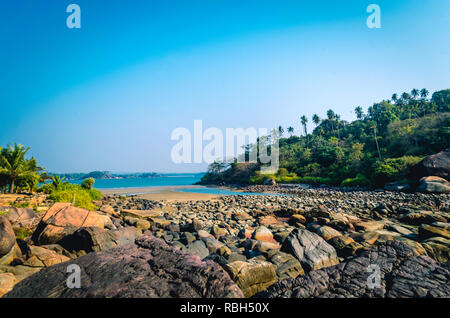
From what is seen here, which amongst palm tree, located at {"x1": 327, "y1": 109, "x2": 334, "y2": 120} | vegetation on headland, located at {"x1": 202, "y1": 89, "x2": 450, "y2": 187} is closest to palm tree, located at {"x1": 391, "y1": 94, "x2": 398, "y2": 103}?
vegetation on headland, located at {"x1": 202, "y1": 89, "x2": 450, "y2": 187}

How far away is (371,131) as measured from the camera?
199ft

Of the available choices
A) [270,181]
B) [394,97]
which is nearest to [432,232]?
[270,181]

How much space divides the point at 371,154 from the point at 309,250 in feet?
159

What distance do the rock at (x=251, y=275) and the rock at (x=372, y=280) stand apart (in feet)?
0.78

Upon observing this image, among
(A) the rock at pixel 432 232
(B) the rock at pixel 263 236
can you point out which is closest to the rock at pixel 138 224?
(B) the rock at pixel 263 236

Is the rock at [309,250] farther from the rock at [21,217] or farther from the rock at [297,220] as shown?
the rock at [21,217]

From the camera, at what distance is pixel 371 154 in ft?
143

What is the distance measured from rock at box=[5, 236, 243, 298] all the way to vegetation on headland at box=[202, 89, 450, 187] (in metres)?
35.0

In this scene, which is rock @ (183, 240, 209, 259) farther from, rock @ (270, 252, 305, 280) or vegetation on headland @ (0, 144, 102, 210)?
vegetation on headland @ (0, 144, 102, 210)

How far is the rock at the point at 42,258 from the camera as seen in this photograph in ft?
13.9

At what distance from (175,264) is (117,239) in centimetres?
287

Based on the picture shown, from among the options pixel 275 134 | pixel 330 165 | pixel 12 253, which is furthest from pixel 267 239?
pixel 275 134

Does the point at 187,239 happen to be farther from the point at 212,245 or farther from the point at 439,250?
the point at 439,250
